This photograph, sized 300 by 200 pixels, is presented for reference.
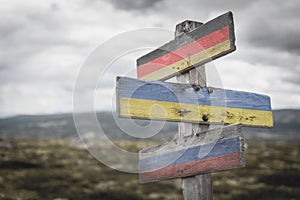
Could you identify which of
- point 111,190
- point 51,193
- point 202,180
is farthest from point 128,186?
point 202,180

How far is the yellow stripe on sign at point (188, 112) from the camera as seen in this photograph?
326 cm

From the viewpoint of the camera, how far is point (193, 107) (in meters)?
3.68

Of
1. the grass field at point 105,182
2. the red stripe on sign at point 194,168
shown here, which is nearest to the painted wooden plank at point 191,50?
the red stripe on sign at point 194,168

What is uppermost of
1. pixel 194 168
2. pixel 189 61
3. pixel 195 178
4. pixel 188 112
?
pixel 189 61

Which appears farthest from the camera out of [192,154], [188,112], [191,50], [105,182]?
[105,182]

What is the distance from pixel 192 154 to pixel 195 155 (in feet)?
0.12

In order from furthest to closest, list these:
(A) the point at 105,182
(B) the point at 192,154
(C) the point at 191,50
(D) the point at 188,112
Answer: (A) the point at 105,182 < (C) the point at 191,50 < (B) the point at 192,154 < (D) the point at 188,112

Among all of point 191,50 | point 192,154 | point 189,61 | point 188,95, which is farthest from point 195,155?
point 191,50

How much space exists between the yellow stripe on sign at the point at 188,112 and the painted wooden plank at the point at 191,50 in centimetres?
47

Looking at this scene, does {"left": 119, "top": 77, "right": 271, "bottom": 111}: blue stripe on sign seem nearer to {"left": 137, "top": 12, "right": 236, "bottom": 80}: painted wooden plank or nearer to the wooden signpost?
the wooden signpost

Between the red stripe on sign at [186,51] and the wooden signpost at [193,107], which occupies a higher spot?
the red stripe on sign at [186,51]

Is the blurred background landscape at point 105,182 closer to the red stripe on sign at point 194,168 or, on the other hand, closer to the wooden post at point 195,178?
the red stripe on sign at point 194,168

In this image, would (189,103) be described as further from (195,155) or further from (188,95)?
(195,155)

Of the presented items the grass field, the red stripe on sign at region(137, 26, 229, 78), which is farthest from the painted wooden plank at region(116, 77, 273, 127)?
the grass field
